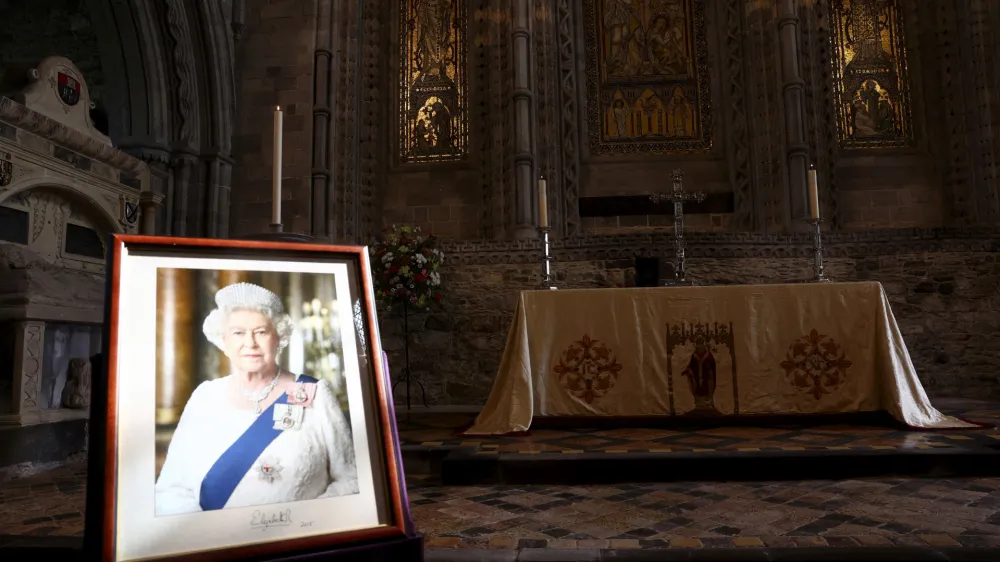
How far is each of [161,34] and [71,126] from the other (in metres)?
2.64

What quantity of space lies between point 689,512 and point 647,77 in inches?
289

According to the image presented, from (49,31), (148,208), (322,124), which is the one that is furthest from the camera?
(322,124)

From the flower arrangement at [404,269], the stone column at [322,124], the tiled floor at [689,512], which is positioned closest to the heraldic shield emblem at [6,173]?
the tiled floor at [689,512]

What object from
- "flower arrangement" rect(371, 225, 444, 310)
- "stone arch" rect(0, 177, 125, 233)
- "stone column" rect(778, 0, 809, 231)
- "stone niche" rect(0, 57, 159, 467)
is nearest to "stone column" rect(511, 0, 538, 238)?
"flower arrangement" rect(371, 225, 444, 310)

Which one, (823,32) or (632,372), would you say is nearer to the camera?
(632,372)

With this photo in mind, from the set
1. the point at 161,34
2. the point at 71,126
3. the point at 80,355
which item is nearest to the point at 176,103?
the point at 161,34

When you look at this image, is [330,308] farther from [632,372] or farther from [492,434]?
[632,372]

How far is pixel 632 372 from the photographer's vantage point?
4.59 metres

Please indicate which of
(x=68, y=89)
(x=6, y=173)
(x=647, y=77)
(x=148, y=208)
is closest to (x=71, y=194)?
(x=148, y=208)

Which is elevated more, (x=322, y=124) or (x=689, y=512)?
(x=322, y=124)

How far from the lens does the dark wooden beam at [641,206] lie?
8.41m

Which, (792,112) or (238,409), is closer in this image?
(238,409)

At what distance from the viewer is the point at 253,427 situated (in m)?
1.50

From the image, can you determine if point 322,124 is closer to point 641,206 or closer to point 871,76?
point 641,206
